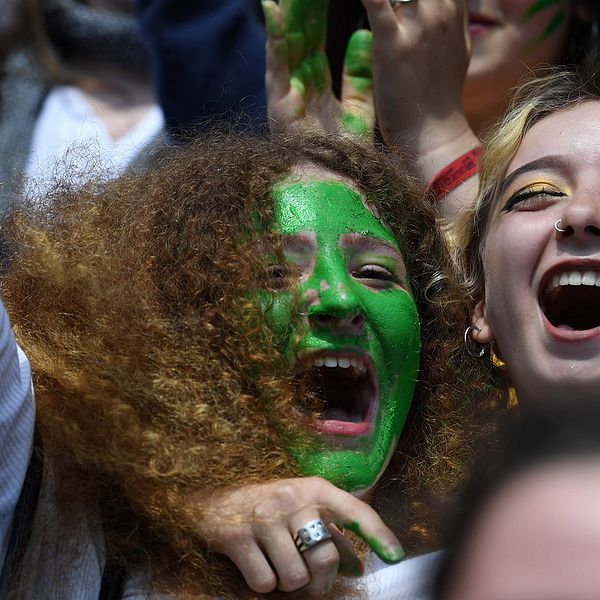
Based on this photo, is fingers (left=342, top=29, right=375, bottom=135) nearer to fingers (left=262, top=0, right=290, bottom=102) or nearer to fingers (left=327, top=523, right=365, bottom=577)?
fingers (left=262, top=0, right=290, bottom=102)

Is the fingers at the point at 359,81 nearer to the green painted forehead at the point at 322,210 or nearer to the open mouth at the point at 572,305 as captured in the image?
the green painted forehead at the point at 322,210

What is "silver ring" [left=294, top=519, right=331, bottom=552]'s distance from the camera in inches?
58.5

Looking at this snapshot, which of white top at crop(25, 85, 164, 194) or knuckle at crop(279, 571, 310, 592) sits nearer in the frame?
knuckle at crop(279, 571, 310, 592)

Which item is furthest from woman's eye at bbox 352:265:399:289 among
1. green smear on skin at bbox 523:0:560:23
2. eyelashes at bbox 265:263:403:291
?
green smear on skin at bbox 523:0:560:23

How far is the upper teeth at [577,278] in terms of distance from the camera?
191cm

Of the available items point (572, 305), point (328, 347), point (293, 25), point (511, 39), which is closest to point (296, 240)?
point (328, 347)

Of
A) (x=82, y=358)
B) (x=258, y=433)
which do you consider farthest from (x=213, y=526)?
(x=82, y=358)

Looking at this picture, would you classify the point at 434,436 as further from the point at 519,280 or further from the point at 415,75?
the point at 415,75

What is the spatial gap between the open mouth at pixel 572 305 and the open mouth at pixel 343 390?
0.34m

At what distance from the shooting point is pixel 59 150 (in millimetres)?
2627

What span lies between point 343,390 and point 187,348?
315mm

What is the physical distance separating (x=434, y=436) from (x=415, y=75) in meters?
0.83

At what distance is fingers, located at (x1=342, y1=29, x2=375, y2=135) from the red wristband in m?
0.19

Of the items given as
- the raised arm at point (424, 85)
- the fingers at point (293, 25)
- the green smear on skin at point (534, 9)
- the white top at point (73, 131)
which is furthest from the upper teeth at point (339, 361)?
the green smear on skin at point (534, 9)
